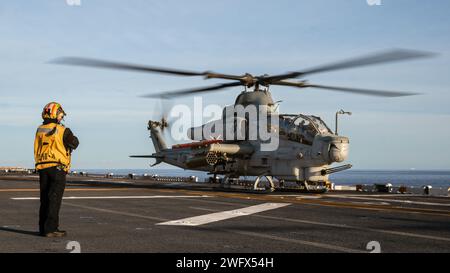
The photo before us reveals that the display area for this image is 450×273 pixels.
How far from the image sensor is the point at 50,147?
912 centimetres

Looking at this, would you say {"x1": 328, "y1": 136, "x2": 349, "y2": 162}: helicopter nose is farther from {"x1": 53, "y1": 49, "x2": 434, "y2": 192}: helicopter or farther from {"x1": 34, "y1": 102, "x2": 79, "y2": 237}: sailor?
{"x1": 34, "y1": 102, "x2": 79, "y2": 237}: sailor

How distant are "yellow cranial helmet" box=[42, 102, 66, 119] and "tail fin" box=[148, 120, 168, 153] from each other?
27192 millimetres

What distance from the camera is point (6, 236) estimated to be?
8875mm

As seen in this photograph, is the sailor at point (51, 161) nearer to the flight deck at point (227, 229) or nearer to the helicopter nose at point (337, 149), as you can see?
the flight deck at point (227, 229)

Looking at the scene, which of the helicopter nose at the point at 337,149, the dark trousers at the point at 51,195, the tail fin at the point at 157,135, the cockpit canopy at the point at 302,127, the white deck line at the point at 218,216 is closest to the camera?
the dark trousers at the point at 51,195

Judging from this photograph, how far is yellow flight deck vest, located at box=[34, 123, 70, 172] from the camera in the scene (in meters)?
9.09

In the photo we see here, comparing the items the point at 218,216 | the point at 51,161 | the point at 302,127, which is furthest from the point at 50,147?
the point at 302,127

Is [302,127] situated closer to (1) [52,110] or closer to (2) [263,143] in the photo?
(2) [263,143]

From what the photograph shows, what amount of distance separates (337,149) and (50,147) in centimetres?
1678

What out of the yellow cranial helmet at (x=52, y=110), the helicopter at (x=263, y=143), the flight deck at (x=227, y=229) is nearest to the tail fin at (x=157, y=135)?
the helicopter at (x=263, y=143)

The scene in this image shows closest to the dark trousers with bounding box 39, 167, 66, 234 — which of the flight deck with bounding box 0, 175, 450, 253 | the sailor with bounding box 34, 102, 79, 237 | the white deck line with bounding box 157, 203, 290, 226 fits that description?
the sailor with bounding box 34, 102, 79, 237

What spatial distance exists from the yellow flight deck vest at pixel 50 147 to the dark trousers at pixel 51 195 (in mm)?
129

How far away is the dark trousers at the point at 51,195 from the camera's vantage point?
29.6 ft
